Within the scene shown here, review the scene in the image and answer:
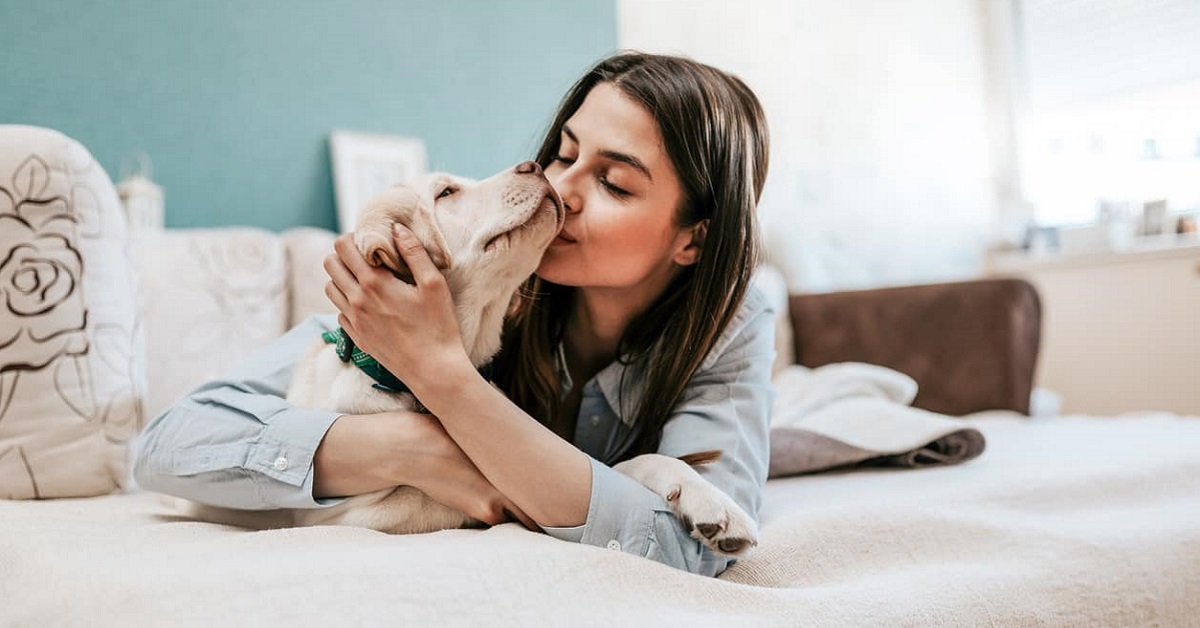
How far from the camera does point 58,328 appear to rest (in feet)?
4.65

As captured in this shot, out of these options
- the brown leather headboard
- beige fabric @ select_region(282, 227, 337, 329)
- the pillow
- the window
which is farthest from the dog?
the window

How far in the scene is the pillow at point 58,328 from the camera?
1.38 meters

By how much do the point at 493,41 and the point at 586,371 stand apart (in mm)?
1831

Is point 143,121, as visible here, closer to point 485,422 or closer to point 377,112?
point 377,112

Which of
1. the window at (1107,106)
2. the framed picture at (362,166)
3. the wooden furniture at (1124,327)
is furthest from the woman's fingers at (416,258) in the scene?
the window at (1107,106)

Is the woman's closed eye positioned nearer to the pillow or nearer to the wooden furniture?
the pillow

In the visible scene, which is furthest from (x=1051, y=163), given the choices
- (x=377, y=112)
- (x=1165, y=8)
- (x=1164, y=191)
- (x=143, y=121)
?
(x=143, y=121)

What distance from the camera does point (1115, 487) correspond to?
4.41ft

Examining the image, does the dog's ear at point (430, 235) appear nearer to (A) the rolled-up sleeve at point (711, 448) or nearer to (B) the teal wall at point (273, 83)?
(A) the rolled-up sleeve at point (711, 448)

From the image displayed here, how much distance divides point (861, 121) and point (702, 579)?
12.2 ft

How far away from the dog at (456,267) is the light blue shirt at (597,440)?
5cm

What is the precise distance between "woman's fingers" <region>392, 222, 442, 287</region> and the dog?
11 mm

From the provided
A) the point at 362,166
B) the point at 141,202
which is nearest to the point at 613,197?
the point at 141,202

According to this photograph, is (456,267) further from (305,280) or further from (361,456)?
(305,280)
